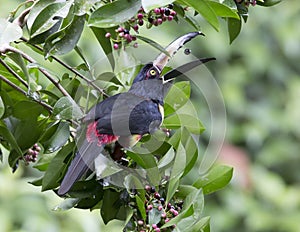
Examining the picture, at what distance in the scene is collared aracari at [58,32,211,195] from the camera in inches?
52.1

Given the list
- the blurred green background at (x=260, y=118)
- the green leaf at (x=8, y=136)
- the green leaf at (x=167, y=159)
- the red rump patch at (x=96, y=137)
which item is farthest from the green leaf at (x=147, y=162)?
the blurred green background at (x=260, y=118)

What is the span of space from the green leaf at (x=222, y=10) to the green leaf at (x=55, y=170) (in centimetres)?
39

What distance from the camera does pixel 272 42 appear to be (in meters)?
3.71

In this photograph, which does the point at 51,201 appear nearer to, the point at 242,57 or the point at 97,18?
the point at 97,18

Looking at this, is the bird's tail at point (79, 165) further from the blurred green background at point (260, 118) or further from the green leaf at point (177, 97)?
the blurred green background at point (260, 118)

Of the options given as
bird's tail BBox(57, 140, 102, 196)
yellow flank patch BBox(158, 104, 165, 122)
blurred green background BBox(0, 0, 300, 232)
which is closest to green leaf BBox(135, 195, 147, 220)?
bird's tail BBox(57, 140, 102, 196)

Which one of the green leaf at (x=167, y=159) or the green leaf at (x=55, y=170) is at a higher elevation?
the green leaf at (x=167, y=159)

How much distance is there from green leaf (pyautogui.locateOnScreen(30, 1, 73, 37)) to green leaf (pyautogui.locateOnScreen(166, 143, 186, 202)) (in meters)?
0.31

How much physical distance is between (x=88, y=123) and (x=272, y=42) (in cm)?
248

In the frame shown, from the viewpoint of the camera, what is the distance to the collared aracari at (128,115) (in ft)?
4.34

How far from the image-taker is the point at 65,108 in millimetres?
1293

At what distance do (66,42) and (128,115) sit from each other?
0.77ft

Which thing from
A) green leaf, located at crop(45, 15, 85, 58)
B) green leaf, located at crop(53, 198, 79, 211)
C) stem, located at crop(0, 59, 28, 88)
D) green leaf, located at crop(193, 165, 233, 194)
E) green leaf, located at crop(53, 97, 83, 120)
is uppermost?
green leaf, located at crop(45, 15, 85, 58)

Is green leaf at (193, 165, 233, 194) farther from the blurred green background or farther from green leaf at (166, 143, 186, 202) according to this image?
the blurred green background
